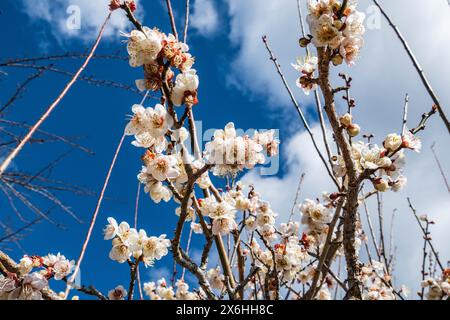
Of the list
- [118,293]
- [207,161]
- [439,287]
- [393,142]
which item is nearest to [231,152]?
[207,161]

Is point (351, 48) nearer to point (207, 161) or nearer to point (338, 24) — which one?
point (338, 24)

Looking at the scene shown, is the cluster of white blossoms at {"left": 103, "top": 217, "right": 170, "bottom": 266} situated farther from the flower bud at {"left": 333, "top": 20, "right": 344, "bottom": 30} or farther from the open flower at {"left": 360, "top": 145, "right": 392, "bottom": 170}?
the flower bud at {"left": 333, "top": 20, "right": 344, "bottom": 30}

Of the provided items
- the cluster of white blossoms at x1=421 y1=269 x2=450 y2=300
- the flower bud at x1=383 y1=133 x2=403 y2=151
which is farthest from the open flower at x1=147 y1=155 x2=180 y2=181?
the cluster of white blossoms at x1=421 y1=269 x2=450 y2=300

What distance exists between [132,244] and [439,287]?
184 centimetres

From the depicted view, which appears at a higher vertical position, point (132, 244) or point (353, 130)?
point (353, 130)

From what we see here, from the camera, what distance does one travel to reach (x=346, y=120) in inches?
79.7

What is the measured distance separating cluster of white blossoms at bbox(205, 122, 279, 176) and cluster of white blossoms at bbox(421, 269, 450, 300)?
148 cm

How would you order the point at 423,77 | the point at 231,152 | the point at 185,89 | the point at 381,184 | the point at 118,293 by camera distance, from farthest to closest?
the point at 118,293 < the point at 381,184 < the point at 231,152 < the point at 185,89 < the point at 423,77

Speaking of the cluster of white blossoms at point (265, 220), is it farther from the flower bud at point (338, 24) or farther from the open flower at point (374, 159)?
the flower bud at point (338, 24)

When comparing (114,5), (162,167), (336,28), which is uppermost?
(336,28)

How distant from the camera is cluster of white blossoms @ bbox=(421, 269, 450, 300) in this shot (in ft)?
7.71
